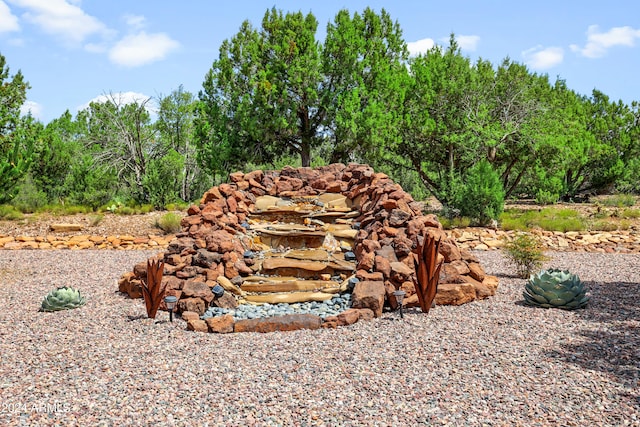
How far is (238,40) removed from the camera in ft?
55.1

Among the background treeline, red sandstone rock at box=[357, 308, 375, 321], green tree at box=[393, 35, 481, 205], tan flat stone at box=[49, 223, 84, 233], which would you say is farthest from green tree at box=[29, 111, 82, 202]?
red sandstone rock at box=[357, 308, 375, 321]

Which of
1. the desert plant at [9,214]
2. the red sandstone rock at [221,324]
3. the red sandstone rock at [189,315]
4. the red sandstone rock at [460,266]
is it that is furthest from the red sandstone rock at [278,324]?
the desert plant at [9,214]

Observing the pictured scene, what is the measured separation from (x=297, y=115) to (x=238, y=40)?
335 cm

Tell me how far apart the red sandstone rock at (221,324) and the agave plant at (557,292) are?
363 cm

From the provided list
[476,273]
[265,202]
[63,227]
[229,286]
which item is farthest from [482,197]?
[63,227]

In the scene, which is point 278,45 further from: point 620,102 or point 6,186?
point 620,102

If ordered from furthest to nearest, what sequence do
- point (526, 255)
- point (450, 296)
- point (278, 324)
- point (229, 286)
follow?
point (526, 255) < point (229, 286) < point (450, 296) < point (278, 324)

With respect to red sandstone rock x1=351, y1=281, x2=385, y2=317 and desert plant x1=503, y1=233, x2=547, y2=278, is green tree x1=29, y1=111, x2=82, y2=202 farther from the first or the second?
desert plant x1=503, y1=233, x2=547, y2=278

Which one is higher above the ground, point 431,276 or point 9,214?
point 9,214

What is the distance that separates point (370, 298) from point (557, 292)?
2266mm

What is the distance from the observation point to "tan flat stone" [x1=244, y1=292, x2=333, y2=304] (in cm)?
611

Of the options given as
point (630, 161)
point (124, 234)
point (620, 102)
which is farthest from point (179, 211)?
point (620, 102)

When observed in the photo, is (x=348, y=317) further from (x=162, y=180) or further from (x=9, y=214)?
(x=9, y=214)

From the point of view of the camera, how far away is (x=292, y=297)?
615 cm
